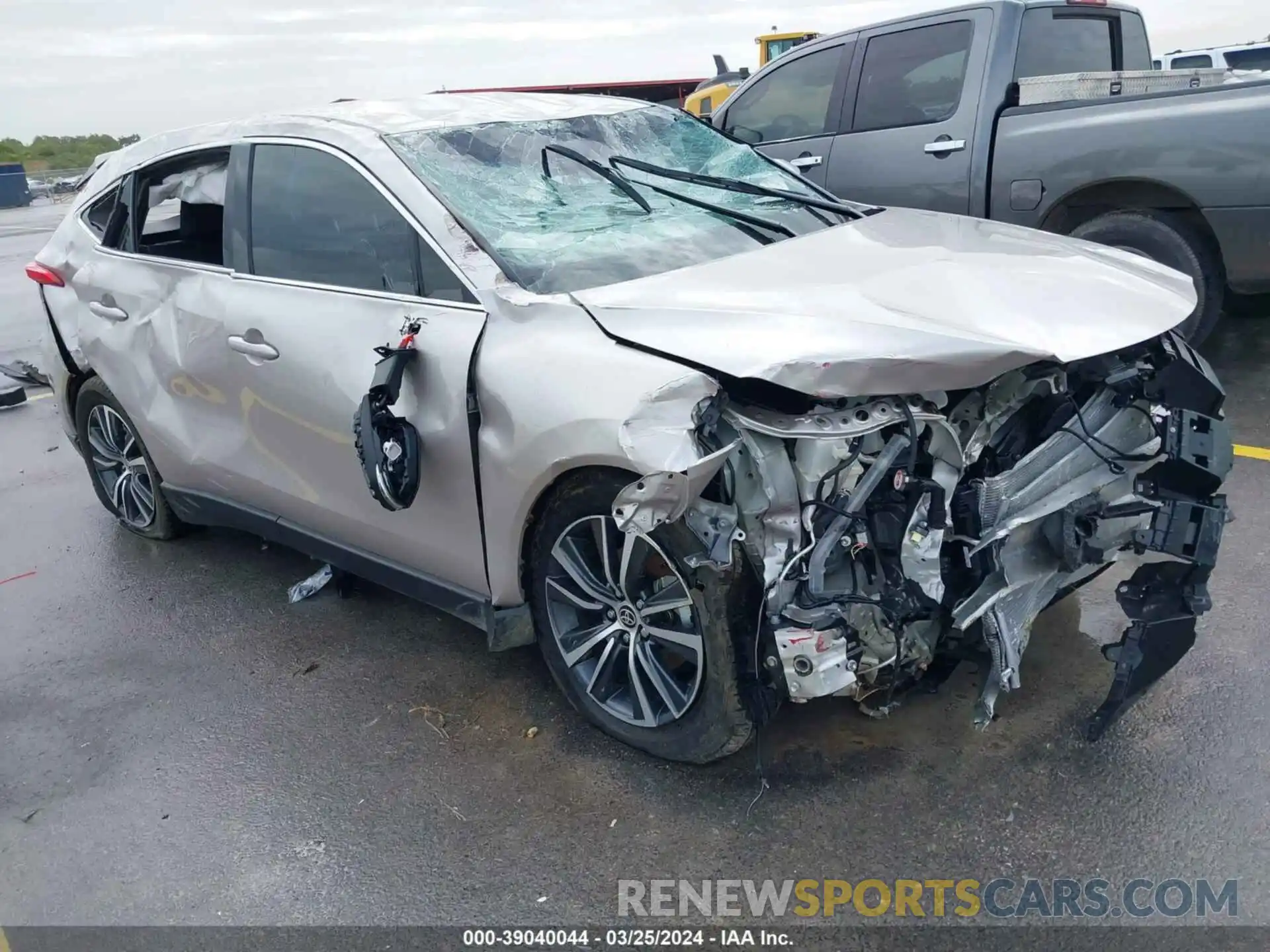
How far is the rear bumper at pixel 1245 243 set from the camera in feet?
16.6

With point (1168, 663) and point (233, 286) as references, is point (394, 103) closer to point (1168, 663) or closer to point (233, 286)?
point (233, 286)

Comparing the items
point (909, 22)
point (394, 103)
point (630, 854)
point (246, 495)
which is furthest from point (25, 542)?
point (909, 22)

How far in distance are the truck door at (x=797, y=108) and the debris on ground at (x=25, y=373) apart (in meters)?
5.47

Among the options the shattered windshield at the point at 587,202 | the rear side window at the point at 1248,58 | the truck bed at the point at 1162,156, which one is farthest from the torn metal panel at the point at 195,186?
the rear side window at the point at 1248,58

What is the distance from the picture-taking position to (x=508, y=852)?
2.75 m

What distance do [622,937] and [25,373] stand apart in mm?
7589

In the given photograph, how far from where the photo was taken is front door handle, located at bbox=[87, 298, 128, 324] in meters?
Result: 4.22

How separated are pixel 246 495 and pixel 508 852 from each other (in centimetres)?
192

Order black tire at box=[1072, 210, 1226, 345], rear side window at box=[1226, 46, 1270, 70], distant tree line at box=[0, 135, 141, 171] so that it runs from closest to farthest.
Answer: black tire at box=[1072, 210, 1226, 345] < rear side window at box=[1226, 46, 1270, 70] < distant tree line at box=[0, 135, 141, 171]

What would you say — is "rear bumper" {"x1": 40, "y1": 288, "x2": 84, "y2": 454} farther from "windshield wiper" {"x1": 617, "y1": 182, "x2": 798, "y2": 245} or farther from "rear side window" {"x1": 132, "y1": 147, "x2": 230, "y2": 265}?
"windshield wiper" {"x1": 617, "y1": 182, "x2": 798, "y2": 245}

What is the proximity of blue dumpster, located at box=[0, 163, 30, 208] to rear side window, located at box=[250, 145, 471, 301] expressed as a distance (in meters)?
31.3

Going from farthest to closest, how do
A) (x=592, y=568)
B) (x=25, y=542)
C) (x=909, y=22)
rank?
(x=909, y=22) → (x=25, y=542) → (x=592, y=568)

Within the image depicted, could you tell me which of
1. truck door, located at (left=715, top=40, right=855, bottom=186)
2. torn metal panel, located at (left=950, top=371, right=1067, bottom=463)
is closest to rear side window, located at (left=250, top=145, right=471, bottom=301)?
torn metal panel, located at (left=950, top=371, right=1067, bottom=463)

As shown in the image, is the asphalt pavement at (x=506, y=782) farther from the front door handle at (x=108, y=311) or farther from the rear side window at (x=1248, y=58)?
the rear side window at (x=1248, y=58)
